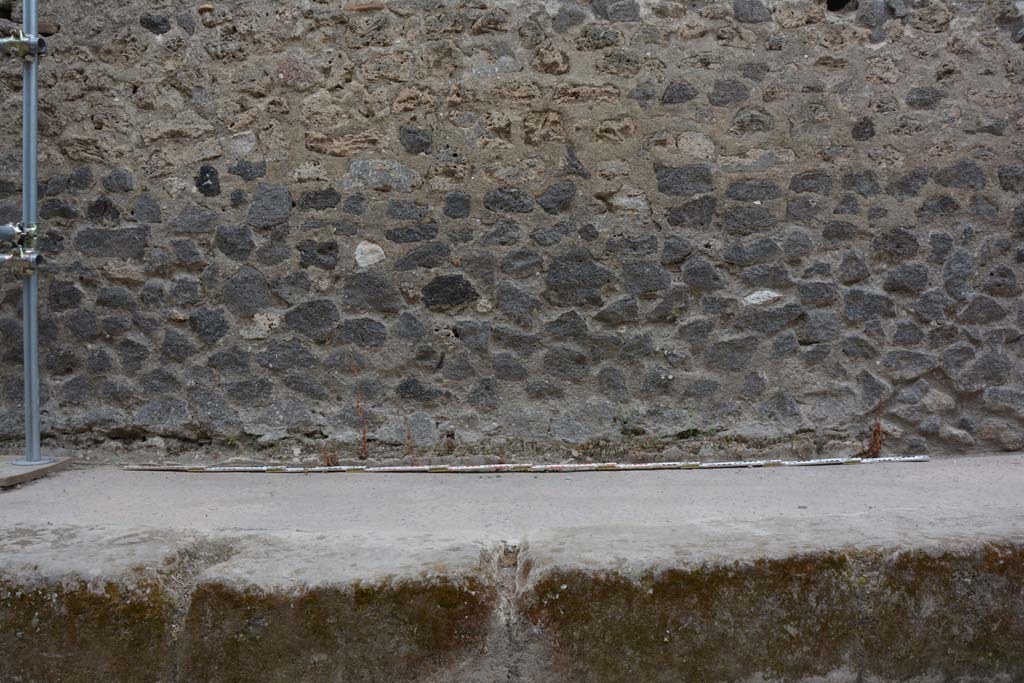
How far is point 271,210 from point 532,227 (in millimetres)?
1060

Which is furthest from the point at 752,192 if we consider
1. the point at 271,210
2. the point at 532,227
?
the point at 271,210

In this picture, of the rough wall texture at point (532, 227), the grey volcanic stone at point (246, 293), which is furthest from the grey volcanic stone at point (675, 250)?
the grey volcanic stone at point (246, 293)

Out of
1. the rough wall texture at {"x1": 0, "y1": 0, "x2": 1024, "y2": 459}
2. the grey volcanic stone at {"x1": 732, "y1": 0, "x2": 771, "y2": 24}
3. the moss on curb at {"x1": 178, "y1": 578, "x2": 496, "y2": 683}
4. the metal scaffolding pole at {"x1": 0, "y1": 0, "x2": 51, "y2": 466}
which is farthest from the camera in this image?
the grey volcanic stone at {"x1": 732, "y1": 0, "x2": 771, "y2": 24}

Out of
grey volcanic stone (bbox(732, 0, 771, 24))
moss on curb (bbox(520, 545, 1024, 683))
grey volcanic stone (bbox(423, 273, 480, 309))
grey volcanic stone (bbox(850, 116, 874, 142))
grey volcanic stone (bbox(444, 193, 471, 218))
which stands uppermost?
grey volcanic stone (bbox(732, 0, 771, 24))

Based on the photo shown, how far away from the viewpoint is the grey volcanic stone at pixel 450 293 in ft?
10.2

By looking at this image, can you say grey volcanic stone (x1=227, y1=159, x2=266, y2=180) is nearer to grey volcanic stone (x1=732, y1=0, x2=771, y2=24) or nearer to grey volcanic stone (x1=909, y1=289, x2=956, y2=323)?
grey volcanic stone (x1=732, y1=0, x2=771, y2=24)

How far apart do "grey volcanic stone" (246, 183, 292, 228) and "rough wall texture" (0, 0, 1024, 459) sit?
2 centimetres

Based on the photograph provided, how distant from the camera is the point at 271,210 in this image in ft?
10.4

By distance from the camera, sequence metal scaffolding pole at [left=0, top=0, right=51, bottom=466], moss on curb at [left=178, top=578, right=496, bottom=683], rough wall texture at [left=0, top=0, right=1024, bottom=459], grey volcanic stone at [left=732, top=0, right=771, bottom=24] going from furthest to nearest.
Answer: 1. grey volcanic stone at [left=732, top=0, right=771, bottom=24]
2. rough wall texture at [left=0, top=0, right=1024, bottom=459]
3. metal scaffolding pole at [left=0, top=0, right=51, bottom=466]
4. moss on curb at [left=178, top=578, right=496, bottom=683]

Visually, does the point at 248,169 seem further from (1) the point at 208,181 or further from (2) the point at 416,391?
(2) the point at 416,391

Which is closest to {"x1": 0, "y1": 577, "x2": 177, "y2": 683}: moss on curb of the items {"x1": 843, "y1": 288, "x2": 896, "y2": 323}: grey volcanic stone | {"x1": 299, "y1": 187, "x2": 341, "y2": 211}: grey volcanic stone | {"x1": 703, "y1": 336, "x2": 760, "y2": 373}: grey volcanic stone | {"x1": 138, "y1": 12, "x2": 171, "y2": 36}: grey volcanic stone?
{"x1": 299, "y1": 187, "x2": 341, "y2": 211}: grey volcanic stone

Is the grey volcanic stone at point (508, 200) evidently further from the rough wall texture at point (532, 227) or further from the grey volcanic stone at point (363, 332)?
the grey volcanic stone at point (363, 332)

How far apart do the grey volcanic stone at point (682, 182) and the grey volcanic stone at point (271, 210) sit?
1502 millimetres

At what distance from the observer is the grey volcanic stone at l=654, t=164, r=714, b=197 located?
3.15 meters
